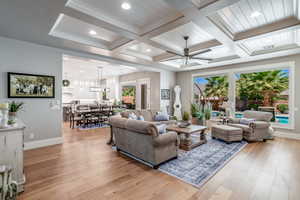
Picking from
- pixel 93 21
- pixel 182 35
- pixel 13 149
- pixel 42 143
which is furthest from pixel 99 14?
pixel 42 143

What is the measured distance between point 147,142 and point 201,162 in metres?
1.27

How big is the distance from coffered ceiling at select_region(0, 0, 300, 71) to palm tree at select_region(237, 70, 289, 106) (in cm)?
99

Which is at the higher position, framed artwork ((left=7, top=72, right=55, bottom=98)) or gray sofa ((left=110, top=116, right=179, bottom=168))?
framed artwork ((left=7, top=72, right=55, bottom=98))

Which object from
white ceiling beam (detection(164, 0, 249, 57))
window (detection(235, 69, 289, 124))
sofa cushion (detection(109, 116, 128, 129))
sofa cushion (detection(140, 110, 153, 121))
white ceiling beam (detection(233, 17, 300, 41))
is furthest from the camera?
window (detection(235, 69, 289, 124))

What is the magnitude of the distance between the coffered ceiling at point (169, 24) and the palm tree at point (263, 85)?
3.24 ft

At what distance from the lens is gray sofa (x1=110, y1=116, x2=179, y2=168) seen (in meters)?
2.65

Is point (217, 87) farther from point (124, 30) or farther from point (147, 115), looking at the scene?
point (124, 30)

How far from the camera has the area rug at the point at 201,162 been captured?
246 centimetres

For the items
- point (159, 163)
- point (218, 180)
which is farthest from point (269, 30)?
point (159, 163)

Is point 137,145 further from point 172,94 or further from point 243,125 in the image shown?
point 172,94

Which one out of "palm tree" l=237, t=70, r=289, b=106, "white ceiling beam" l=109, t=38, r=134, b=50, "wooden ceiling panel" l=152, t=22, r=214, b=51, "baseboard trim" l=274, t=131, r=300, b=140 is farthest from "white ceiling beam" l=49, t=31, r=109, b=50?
"baseboard trim" l=274, t=131, r=300, b=140

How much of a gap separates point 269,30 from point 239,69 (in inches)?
115

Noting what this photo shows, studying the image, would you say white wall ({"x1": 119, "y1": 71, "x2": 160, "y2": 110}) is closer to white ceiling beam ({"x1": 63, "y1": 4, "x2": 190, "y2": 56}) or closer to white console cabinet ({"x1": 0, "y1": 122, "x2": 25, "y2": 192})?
white ceiling beam ({"x1": 63, "y1": 4, "x2": 190, "y2": 56})

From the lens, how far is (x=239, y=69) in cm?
591
